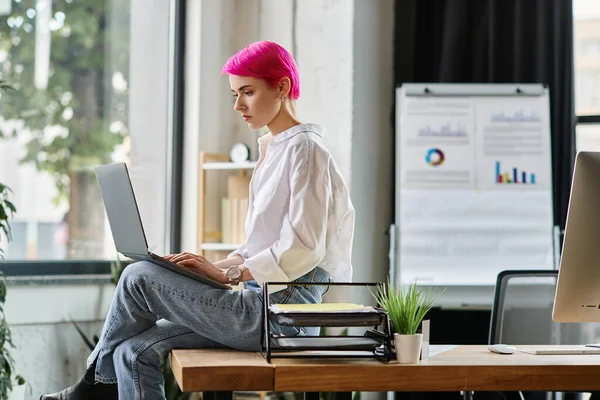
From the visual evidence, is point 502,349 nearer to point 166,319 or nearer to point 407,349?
point 407,349

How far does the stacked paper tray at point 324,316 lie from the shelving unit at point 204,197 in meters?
2.41

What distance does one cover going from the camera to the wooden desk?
153cm

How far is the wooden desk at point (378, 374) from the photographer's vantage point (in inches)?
60.2

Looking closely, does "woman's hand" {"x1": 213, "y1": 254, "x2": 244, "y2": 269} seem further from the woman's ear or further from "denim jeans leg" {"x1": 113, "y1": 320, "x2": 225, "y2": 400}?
the woman's ear

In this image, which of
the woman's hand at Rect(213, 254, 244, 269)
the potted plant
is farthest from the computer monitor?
the woman's hand at Rect(213, 254, 244, 269)

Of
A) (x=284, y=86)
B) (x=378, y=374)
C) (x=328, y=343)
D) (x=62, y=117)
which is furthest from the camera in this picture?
(x=62, y=117)

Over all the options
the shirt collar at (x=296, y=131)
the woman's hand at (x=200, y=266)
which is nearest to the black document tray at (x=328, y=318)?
the woman's hand at (x=200, y=266)

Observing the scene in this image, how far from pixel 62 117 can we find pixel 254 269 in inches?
91.0

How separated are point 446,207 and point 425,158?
0.25m

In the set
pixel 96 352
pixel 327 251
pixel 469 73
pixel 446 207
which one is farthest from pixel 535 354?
pixel 469 73

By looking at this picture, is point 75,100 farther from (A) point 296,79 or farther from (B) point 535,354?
(B) point 535,354

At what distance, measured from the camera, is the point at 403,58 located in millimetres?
4191

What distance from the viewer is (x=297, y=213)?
73.4 inches

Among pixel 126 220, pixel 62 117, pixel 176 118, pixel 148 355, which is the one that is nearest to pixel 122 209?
pixel 126 220
